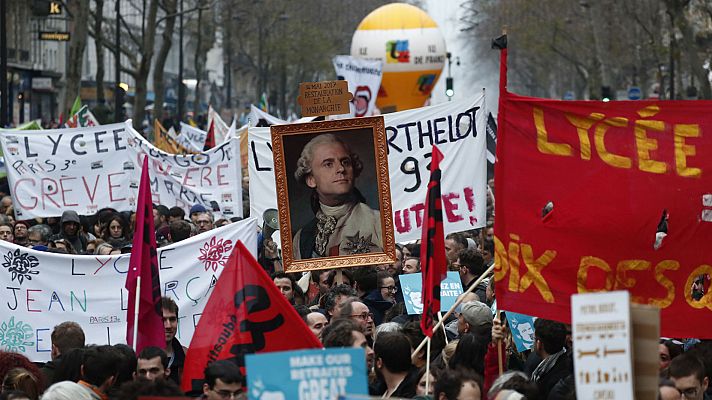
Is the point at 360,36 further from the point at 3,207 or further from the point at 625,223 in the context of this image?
the point at 625,223

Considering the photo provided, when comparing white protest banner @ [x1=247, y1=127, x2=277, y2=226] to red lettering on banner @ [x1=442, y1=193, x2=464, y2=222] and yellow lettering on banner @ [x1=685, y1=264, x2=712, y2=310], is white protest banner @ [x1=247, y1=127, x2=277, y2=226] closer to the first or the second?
red lettering on banner @ [x1=442, y1=193, x2=464, y2=222]

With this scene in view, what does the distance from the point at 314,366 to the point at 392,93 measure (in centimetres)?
4830

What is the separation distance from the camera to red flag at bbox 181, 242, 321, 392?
7.05m

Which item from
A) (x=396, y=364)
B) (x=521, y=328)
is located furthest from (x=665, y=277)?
(x=521, y=328)

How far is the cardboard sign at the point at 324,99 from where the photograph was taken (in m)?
11.9

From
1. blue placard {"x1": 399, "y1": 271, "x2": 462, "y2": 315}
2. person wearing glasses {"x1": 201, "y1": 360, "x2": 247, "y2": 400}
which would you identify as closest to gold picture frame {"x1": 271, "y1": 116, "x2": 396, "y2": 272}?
blue placard {"x1": 399, "y1": 271, "x2": 462, "y2": 315}

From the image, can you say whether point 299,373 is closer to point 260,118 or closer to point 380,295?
point 380,295

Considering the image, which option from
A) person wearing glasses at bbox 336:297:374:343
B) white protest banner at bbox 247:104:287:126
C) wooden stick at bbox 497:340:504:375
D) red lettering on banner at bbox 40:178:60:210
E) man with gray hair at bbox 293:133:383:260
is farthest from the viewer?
white protest banner at bbox 247:104:287:126

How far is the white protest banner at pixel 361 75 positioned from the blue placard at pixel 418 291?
72.1ft

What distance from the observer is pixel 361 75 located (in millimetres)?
32750

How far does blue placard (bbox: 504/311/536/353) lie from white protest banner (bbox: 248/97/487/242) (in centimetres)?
388

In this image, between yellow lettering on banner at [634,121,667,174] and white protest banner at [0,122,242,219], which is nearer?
yellow lettering on banner at [634,121,667,174]

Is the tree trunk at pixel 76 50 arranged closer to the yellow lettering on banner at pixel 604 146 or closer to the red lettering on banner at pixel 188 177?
the red lettering on banner at pixel 188 177

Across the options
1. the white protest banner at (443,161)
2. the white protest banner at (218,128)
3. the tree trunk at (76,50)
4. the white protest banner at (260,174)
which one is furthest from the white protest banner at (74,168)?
the tree trunk at (76,50)
